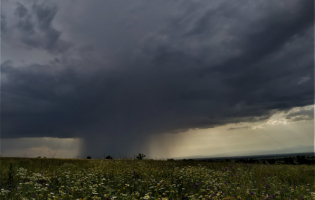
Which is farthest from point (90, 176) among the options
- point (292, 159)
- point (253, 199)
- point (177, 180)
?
point (292, 159)

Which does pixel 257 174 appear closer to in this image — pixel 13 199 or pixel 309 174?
pixel 309 174

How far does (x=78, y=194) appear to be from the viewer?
7.70 meters

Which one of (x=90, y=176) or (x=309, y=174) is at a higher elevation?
(x=90, y=176)

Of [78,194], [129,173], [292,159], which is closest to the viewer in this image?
[78,194]

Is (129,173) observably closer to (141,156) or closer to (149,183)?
(149,183)

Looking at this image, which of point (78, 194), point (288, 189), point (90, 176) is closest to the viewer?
point (78, 194)

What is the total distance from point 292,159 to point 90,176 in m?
19.7

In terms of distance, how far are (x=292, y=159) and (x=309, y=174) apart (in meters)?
9.21

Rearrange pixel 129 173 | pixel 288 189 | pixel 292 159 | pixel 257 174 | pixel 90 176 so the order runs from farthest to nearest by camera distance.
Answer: pixel 292 159, pixel 257 174, pixel 129 173, pixel 90 176, pixel 288 189

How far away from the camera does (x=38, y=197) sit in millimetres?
6941

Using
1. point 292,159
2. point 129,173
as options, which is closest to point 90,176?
point 129,173

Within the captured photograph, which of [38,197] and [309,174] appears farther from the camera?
[309,174]

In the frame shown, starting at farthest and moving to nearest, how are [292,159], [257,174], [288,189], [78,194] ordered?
[292,159] → [257,174] → [288,189] → [78,194]

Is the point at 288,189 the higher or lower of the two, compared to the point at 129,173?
lower
